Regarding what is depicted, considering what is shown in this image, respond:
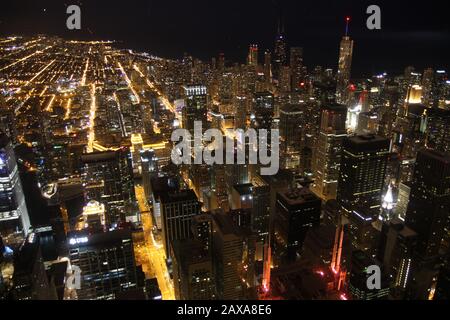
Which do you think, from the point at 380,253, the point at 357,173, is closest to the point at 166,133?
the point at 357,173

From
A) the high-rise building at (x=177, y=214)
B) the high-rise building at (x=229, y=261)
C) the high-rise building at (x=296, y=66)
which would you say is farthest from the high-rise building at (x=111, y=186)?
the high-rise building at (x=296, y=66)

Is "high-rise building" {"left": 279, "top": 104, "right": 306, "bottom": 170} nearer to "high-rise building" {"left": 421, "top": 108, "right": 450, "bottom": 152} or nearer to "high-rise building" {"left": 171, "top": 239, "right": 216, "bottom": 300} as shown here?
"high-rise building" {"left": 421, "top": 108, "right": 450, "bottom": 152}

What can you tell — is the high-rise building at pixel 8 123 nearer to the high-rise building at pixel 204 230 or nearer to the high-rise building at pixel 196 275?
the high-rise building at pixel 204 230

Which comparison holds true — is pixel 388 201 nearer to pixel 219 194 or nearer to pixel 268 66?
pixel 219 194

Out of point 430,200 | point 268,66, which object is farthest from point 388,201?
point 268,66

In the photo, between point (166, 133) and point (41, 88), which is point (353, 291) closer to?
point (166, 133)

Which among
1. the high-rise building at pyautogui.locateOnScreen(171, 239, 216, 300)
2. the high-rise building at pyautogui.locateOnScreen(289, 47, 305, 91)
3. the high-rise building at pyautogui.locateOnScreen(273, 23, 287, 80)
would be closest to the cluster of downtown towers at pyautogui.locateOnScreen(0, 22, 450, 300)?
the high-rise building at pyautogui.locateOnScreen(171, 239, 216, 300)
